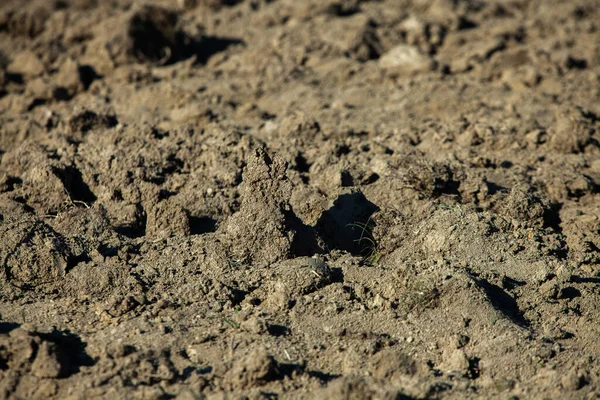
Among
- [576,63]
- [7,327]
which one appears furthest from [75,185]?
[576,63]

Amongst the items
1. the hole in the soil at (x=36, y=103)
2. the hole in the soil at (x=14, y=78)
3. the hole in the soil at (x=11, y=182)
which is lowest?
the hole in the soil at (x=11, y=182)

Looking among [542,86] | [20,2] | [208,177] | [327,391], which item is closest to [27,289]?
[208,177]

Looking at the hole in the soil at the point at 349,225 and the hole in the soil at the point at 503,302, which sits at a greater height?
the hole in the soil at the point at 349,225

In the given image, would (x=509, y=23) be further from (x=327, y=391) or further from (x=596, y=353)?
(x=327, y=391)

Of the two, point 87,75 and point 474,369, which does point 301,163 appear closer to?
point 474,369

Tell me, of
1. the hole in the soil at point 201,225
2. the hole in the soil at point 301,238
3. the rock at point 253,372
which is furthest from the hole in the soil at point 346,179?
the rock at point 253,372

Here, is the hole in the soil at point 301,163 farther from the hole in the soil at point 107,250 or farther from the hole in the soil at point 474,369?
the hole in the soil at point 474,369

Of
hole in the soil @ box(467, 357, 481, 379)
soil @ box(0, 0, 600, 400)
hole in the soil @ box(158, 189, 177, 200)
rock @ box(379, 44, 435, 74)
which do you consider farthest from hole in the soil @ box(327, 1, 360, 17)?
hole in the soil @ box(467, 357, 481, 379)
